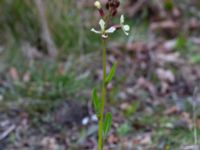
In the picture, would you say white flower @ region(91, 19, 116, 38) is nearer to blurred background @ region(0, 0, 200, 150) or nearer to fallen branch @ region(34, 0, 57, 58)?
blurred background @ region(0, 0, 200, 150)

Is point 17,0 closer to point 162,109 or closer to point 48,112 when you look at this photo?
point 48,112

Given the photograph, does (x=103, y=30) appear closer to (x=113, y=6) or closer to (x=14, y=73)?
(x=113, y=6)

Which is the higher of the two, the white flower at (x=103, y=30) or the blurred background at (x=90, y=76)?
the white flower at (x=103, y=30)

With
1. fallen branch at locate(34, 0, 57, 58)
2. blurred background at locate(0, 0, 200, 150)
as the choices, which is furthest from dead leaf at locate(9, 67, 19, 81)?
fallen branch at locate(34, 0, 57, 58)

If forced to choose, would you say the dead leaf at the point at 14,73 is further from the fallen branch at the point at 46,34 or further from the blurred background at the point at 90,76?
the fallen branch at the point at 46,34

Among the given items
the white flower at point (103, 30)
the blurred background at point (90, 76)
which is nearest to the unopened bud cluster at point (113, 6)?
the white flower at point (103, 30)

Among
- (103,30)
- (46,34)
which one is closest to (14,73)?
(46,34)

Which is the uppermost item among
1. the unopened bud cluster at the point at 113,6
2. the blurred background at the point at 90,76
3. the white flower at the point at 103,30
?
the unopened bud cluster at the point at 113,6

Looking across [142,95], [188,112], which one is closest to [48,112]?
[142,95]
